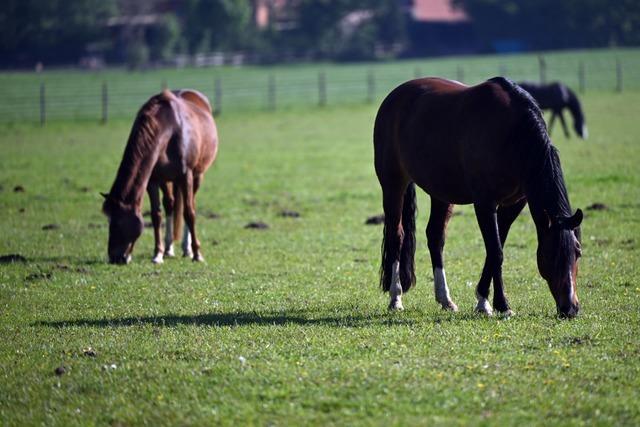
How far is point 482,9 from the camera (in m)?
76.3

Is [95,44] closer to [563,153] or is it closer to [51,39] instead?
[51,39]

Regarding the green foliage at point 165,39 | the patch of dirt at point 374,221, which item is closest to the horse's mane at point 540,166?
the patch of dirt at point 374,221

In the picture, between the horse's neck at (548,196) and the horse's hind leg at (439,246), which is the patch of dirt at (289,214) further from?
the horse's neck at (548,196)

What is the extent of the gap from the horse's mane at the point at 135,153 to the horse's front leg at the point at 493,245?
15.7 ft

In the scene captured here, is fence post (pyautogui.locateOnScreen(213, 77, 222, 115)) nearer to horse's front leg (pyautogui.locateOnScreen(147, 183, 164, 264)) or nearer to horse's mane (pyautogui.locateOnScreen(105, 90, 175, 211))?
horse's front leg (pyautogui.locateOnScreen(147, 183, 164, 264))

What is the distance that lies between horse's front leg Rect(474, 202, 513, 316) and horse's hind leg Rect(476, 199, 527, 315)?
20 millimetres

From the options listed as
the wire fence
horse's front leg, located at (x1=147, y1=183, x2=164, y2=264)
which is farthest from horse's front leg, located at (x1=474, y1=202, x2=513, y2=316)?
the wire fence

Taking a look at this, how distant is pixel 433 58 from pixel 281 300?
64107mm

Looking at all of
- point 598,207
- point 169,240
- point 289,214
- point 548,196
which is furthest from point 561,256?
point 289,214

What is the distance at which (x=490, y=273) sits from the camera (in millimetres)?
8617

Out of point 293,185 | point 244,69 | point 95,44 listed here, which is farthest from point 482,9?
point 293,185

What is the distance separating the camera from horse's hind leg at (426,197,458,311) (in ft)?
30.0

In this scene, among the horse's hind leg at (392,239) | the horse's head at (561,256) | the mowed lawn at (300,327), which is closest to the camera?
the mowed lawn at (300,327)

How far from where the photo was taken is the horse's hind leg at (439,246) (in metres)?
9.15
